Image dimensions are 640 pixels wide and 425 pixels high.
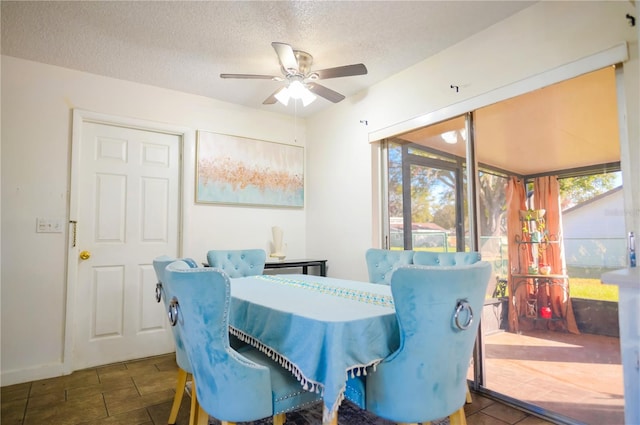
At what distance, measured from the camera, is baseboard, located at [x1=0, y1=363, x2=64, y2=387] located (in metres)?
2.58

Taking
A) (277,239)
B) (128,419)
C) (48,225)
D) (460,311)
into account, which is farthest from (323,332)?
(48,225)

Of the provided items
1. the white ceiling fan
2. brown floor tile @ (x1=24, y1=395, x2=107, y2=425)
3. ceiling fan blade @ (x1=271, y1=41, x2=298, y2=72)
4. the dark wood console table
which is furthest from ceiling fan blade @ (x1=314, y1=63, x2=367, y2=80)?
brown floor tile @ (x1=24, y1=395, x2=107, y2=425)

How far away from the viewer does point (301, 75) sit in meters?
2.50

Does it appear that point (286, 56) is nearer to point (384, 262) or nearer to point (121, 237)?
point (384, 262)

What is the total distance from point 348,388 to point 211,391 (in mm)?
538

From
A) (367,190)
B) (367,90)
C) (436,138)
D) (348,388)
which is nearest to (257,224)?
(367,190)

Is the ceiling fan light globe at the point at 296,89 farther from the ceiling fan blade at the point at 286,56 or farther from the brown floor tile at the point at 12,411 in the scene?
the brown floor tile at the point at 12,411

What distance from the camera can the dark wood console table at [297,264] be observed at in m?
3.40

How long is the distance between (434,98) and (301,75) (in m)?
1.07

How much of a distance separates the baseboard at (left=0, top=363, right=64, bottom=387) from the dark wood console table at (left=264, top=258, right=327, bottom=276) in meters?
1.84

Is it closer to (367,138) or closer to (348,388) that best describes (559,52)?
(367,138)

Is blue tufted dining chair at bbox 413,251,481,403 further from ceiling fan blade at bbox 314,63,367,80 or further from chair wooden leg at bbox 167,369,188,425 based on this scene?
chair wooden leg at bbox 167,369,188,425

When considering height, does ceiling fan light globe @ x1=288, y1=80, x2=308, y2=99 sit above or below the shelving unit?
above

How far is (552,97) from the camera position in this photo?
7.11 ft
